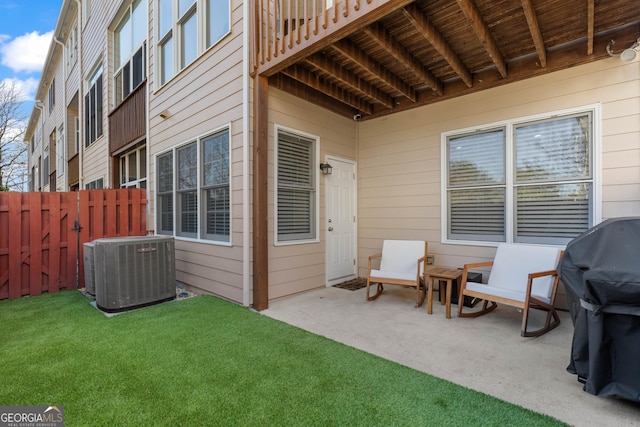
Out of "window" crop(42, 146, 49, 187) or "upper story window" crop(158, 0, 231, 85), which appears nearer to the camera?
"upper story window" crop(158, 0, 231, 85)

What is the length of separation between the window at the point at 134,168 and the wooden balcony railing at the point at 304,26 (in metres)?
4.21

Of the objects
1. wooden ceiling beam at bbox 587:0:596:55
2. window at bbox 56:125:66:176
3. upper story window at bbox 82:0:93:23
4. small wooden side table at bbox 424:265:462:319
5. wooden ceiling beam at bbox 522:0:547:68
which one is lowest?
small wooden side table at bbox 424:265:462:319

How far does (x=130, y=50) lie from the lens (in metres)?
6.89

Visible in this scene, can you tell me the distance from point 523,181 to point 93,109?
10.8 m

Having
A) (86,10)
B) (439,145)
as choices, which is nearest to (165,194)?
(439,145)

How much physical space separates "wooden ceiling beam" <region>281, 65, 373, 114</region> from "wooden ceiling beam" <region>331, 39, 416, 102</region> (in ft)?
2.34

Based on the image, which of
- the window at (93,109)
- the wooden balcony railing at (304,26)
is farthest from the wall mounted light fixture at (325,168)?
the window at (93,109)

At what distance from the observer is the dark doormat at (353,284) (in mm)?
4895

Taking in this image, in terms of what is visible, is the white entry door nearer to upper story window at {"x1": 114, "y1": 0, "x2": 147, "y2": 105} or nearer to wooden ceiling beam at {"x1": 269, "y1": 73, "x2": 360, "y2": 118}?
wooden ceiling beam at {"x1": 269, "y1": 73, "x2": 360, "y2": 118}

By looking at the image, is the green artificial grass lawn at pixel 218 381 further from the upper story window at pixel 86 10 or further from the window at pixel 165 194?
the upper story window at pixel 86 10

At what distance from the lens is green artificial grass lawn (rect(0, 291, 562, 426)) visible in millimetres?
1749

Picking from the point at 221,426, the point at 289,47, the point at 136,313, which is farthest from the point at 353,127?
the point at 221,426

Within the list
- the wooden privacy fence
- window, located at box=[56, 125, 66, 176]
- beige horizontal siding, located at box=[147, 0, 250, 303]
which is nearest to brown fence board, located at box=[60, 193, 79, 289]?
the wooden privacy fence

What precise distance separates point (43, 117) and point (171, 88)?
15055 millimetres
